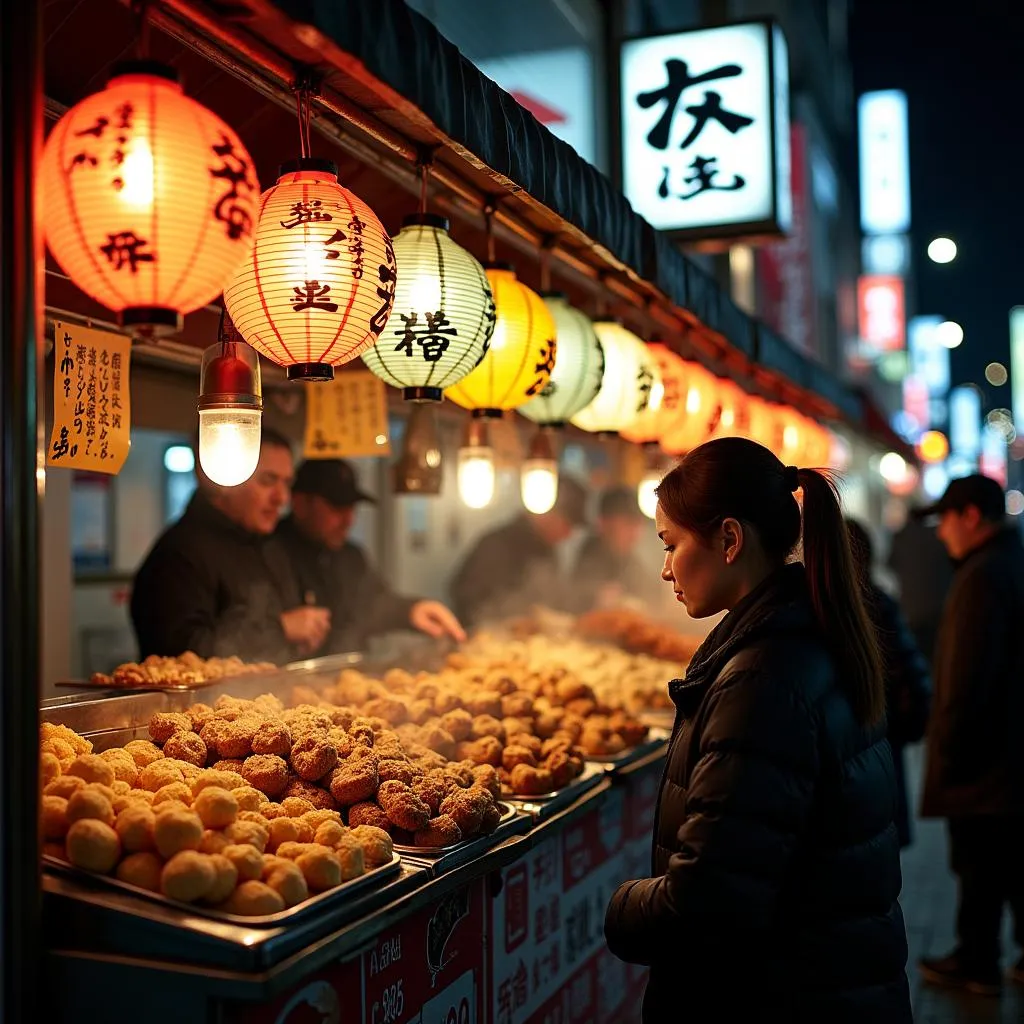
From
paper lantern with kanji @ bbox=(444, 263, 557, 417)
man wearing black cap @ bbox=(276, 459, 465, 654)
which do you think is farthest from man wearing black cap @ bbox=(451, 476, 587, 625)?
paper lantern with kanji @ bbox=(444, 263, 557, 417)

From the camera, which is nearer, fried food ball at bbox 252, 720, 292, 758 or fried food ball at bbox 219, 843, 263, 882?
fried food ball at bbox 219, 843, 263, 882

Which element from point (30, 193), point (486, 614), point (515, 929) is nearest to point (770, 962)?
point (515, 929)

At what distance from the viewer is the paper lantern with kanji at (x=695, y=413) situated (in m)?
7.39

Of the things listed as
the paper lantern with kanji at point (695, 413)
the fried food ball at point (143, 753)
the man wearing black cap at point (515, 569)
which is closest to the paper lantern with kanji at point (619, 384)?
the paper lantern with kanji at point (695, 413)

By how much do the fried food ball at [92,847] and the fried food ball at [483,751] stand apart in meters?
1.99

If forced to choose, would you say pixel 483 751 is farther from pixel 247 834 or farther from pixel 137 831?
pixel 137 831

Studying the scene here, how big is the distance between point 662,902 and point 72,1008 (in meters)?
1.57

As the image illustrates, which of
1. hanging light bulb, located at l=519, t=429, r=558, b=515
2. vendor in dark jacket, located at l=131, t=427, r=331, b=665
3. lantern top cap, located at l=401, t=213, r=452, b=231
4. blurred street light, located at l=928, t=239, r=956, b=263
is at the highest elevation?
blurred street light, located at l=928, t=239, r=956, b=263

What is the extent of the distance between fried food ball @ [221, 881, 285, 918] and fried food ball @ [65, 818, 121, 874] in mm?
355

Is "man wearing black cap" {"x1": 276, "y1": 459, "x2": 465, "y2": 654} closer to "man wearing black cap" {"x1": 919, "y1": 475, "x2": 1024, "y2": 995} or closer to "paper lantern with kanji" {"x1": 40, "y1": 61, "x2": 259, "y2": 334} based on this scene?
"man wearing black cap" {"x1": 919, "y1": 475, "x2": 1024, "y2": 995}

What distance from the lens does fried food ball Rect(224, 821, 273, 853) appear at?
3.29m

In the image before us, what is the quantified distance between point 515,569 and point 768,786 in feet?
30.8

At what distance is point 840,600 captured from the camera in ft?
10.3

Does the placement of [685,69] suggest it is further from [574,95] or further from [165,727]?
[165,727]
